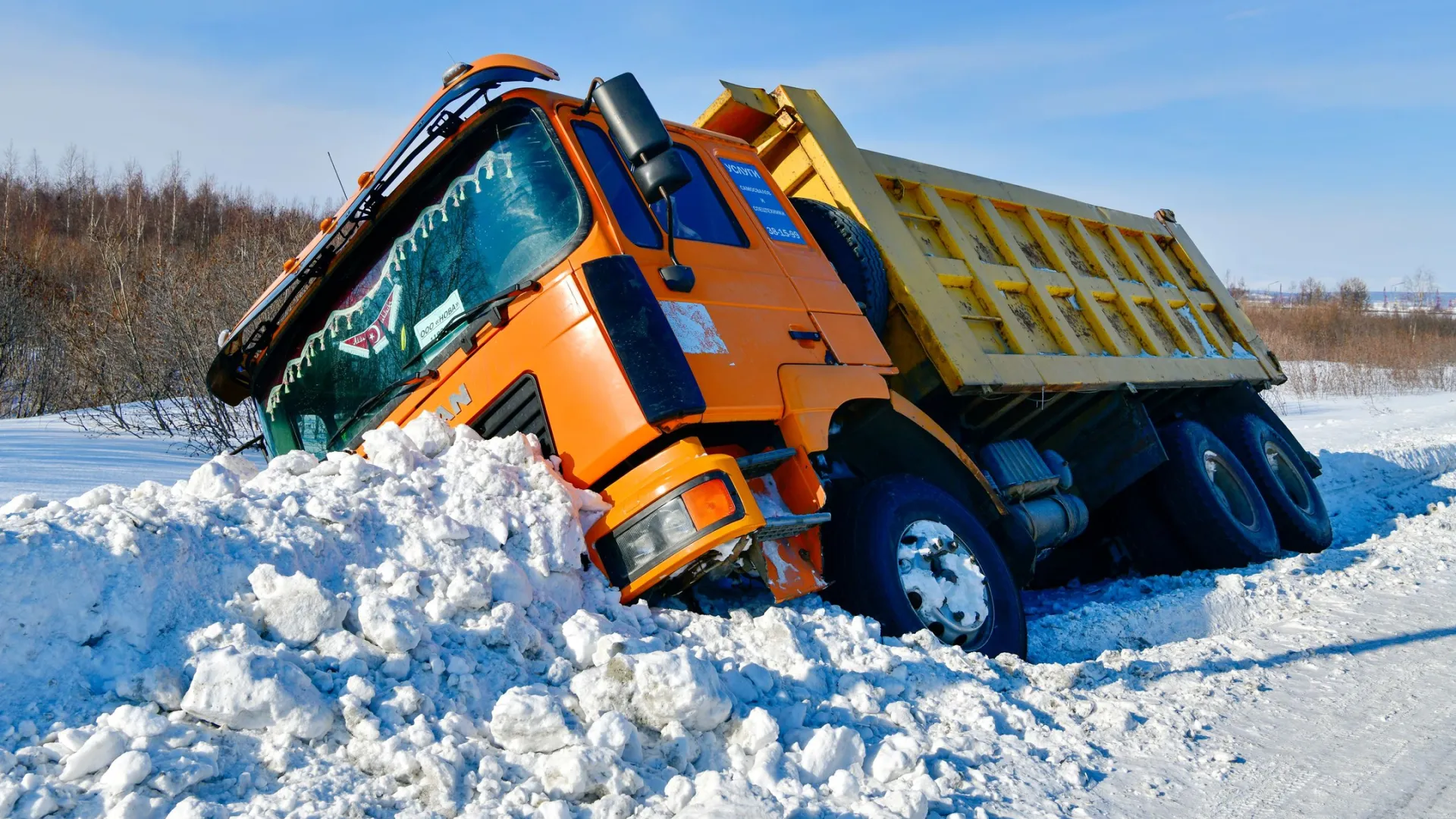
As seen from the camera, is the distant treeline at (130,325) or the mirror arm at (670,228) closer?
the mirror arm at (670,228)

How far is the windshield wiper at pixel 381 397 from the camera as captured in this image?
378cm

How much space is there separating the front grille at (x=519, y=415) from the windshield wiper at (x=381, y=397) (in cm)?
31

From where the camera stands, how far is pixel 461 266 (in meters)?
3.79

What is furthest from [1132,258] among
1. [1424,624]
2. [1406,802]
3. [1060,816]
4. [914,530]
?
[1060,816]

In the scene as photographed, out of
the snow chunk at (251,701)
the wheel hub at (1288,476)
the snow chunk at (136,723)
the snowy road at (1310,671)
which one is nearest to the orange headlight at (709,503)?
the snow chunk at (251,701)

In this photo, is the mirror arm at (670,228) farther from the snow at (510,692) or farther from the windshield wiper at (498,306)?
the snow at (510,692)

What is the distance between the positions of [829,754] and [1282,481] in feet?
20.8

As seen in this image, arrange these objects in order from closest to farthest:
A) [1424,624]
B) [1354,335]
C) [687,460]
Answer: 1. [687,460]
2. [1424,624]
3. [1354,335]

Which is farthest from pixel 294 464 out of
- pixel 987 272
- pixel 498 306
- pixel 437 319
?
pixel 987 272

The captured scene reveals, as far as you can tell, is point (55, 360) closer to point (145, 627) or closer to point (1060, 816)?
point (145, 627)

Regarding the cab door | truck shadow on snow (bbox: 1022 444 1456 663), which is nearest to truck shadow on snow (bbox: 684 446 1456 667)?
truck shadow on snow (bbox: 1022 444 1456 663)

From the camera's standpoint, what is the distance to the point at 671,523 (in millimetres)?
3148

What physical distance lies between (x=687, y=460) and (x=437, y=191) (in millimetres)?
1540

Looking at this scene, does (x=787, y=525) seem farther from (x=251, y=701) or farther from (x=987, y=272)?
(x=987, y=272)
